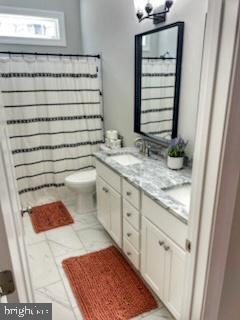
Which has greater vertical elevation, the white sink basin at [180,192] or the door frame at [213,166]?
the door frame at [213,166]

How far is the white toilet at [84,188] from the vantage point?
2842 millimetres

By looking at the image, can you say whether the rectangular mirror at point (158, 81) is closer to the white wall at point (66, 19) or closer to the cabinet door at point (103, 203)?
the cabinet door at point (103, 203)

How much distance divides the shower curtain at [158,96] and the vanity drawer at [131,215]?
2.40 feet

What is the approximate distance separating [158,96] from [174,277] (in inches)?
60.2

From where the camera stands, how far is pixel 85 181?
285 cm

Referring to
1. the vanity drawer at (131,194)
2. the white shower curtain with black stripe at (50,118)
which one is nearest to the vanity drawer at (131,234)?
the vanity drawer at (131,194)

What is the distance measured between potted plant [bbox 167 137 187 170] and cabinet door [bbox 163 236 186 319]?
0.72 meters

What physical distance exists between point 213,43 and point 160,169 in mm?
1435

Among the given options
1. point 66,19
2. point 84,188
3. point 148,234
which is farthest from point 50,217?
point 66,19

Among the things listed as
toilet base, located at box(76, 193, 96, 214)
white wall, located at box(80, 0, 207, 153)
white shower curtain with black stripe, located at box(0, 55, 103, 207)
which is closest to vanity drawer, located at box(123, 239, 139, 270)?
white wall, located at box(80, 0, 207, 153)

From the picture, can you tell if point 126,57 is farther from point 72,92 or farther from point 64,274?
point 64,274

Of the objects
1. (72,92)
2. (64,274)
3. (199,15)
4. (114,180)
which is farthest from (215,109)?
(72,92)

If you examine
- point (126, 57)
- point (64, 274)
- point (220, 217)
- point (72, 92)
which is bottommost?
point (64, 274)

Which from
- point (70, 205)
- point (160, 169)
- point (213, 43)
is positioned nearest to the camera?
point (213, 43)
